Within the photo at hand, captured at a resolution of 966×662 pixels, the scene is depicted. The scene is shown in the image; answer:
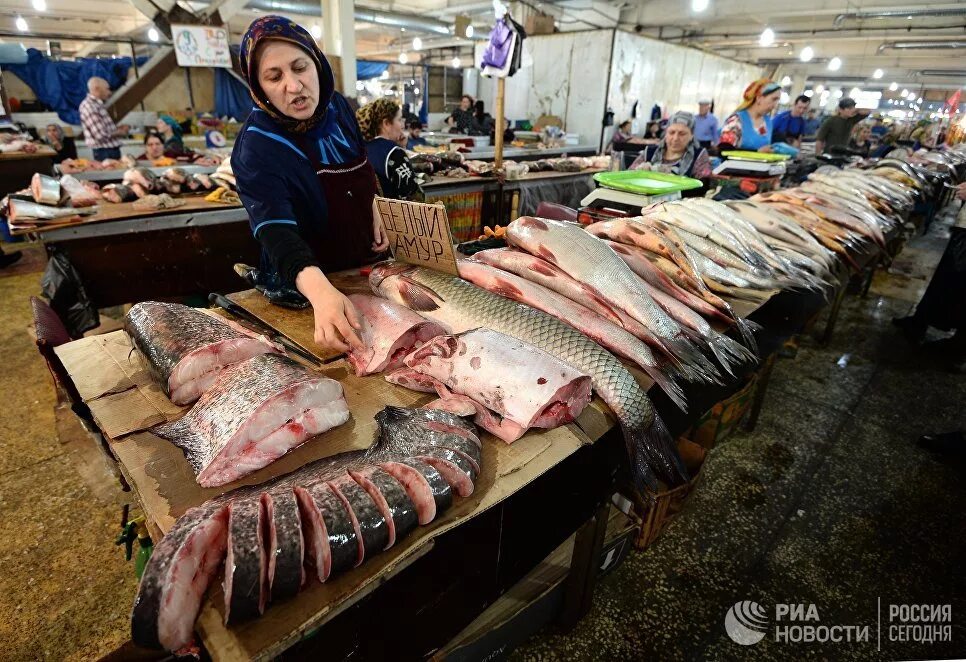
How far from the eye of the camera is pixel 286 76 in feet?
5.88

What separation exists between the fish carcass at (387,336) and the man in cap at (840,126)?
433 inches

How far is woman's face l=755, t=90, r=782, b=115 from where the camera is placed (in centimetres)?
496

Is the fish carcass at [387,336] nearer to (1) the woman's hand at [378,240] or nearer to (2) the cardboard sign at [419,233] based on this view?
(2) the cardboard sign at [419,233]

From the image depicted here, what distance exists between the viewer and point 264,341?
1.55 metres

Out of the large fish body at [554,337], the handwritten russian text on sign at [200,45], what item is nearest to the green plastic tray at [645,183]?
the large fish body at [554,337]

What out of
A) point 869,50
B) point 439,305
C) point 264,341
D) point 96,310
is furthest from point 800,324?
point 869,50

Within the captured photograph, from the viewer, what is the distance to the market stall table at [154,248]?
3840 mm

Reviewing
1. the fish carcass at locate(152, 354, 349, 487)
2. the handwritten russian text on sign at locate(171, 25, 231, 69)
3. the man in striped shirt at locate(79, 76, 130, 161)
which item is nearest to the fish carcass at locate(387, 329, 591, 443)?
A: the fish carcass at locate(152, 354, 349, 487)

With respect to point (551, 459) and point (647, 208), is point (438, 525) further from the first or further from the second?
point (647, 208)

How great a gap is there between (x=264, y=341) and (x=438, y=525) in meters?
0.88

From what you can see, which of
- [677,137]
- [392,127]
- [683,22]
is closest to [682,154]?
[677,137]

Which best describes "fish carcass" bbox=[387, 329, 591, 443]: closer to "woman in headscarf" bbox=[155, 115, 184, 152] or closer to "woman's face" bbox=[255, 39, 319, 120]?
"woman's face" bbox=[255, 39, 319, 120]

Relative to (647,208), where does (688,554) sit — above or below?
below

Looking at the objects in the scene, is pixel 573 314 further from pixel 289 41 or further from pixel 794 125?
pixel 794 125
